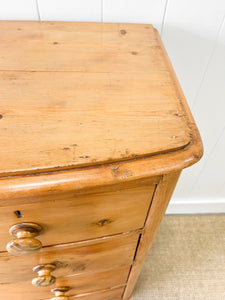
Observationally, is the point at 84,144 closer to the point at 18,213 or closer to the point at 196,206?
the point at 18,213

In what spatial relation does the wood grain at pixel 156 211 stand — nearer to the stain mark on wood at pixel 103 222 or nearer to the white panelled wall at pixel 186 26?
the stain mark on wood at pixel 103 222

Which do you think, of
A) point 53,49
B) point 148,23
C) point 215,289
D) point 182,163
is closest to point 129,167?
point 182,163

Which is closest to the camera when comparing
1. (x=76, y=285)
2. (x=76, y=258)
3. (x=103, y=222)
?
(x=103, y=222)

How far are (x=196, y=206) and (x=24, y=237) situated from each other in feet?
3.54

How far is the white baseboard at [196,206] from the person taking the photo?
50.8 inches

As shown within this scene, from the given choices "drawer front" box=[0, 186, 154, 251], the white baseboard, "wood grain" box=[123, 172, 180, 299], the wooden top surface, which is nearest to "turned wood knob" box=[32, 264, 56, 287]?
"drawer front" box=[0, 186, 154, 251]

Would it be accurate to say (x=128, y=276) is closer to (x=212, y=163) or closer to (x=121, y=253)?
(x=121, y=253)

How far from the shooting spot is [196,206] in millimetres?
1314

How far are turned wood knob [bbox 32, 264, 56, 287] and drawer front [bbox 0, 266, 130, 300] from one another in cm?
9

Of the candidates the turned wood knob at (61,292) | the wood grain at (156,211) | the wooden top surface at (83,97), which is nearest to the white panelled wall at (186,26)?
the wooden top surface at (83,97)

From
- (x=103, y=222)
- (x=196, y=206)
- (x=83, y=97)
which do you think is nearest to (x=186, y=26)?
(x=83, y=97)

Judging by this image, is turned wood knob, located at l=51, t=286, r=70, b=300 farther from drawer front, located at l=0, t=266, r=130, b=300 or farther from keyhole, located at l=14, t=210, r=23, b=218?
keyhole, located at l=14, t=210, r=23, b=218

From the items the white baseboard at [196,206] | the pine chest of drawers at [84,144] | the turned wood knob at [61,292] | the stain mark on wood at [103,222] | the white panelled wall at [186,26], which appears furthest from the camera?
the white baseboard at [196,206]

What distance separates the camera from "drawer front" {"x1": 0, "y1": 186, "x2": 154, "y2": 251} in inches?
15.9
